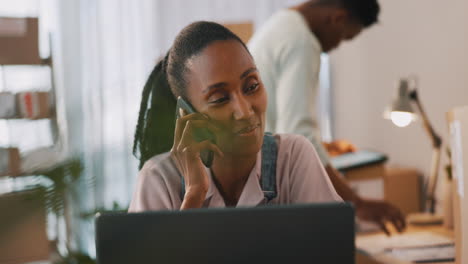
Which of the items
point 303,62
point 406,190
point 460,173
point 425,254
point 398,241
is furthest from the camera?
point 406,190

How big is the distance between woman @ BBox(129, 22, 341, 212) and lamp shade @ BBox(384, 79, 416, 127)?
3.43ft

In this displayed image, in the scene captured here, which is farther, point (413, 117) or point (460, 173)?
point (413, 117)

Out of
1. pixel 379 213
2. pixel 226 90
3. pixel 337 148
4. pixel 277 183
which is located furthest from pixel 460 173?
pixel 337 148

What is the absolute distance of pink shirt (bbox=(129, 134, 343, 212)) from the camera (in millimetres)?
700

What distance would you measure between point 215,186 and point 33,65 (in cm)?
266

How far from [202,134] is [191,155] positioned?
29 millimetres

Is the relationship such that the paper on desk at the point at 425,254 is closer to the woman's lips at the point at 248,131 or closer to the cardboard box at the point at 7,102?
the woman's lips at the point at 248,131

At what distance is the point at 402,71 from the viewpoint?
2.33 meters

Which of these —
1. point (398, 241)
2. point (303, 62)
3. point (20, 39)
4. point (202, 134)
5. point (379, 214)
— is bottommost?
point (398, 241)

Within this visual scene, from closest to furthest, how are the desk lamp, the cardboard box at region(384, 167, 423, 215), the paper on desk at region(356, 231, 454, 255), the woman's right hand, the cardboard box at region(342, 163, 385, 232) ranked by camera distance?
1. the woman's right hand
2. the paper on desk at region(356, 231, 454, 255)
3. the desk lamp
4. the cardboard box at region(342, 163, 385, 232)
5. the cardboard box at region(384, 167, 423, 215)

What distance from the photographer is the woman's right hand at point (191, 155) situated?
681 mm

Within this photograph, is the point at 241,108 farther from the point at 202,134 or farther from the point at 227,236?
the point at 227,236

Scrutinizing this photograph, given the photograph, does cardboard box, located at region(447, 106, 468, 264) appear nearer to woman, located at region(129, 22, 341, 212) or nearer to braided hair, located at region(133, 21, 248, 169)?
woman, located at region(129, 22, 341, 212)

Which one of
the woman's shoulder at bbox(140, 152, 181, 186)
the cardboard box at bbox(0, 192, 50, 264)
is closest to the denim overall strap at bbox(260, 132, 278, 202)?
the woman's shoulder at bbox(140, 152, 181, 186)
